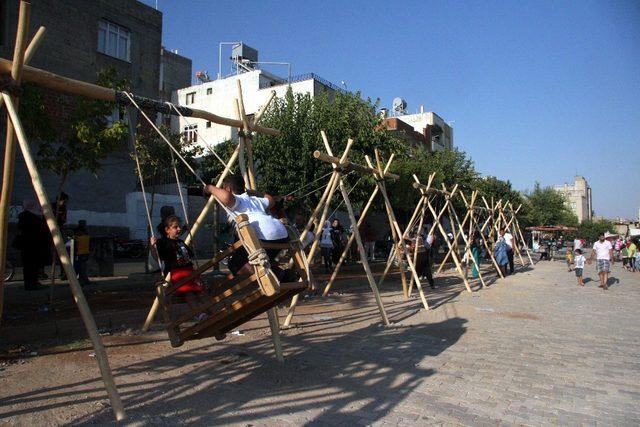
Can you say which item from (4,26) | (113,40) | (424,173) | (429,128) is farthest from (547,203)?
(4,26)

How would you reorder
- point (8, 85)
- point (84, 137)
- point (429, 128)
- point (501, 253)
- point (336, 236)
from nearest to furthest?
point (8, 85)
point (84, 137)
point (336, 236)
point (501, 253)
point (429, 128)

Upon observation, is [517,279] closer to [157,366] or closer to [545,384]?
[545,384]

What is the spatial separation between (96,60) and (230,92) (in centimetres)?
1933

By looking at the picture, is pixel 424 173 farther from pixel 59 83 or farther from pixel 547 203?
pixel 547 203

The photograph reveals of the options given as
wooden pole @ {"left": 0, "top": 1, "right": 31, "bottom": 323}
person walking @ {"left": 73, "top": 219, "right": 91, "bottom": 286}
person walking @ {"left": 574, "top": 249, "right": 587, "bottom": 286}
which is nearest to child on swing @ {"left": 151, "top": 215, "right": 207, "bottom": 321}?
wooden pole @ {"left": 0, "top": 1, "right": 31, "bottom": 323}

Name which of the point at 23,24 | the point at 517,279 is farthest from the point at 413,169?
the point at 23,24

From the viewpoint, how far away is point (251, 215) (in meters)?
4.97

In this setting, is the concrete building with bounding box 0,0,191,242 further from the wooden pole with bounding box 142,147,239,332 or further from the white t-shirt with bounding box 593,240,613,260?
the white t-shirt with bounding box 593,240,613,260

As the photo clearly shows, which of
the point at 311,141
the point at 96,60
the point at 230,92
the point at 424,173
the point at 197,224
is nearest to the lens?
the point at 197,224

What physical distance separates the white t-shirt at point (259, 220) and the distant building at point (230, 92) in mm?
31004

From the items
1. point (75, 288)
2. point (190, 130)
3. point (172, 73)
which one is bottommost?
point (75, 288)

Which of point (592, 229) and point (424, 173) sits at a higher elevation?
point (424, 173)

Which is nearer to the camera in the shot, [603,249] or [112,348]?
[112,348]

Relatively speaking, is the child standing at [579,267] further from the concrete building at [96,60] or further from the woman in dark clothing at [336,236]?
the concrete building at [96,60]
